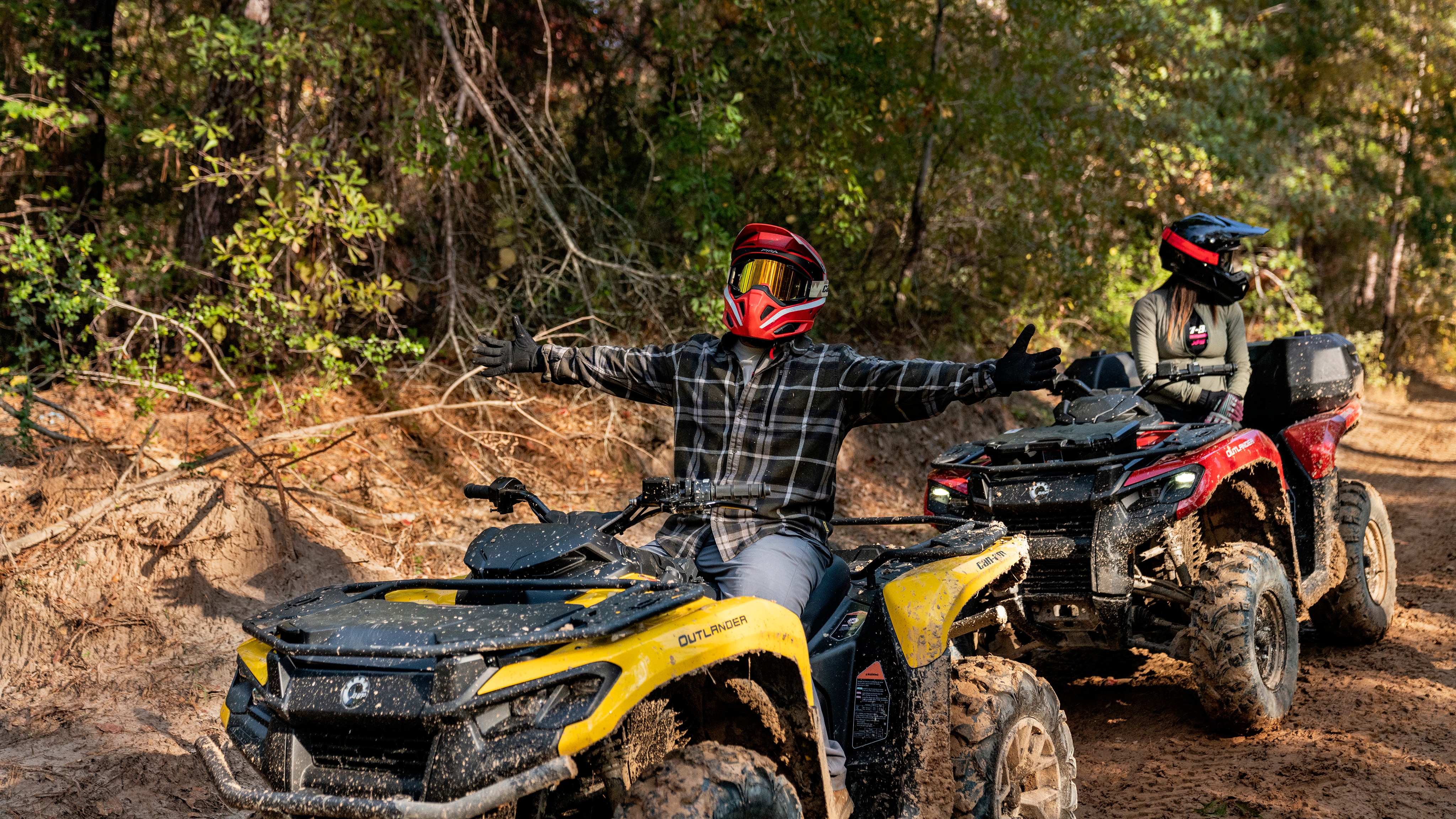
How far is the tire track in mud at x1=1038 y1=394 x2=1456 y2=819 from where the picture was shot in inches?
183

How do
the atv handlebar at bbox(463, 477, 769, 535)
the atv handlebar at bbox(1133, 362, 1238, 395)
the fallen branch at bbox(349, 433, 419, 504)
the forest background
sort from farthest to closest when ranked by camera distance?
1. the fallen branch at bbox(349, 433, 419, 504)
2. the forest background
3. the atv handlebar at bbox(1133, 362, 1238, 395)
4. the atv handlebar at bbox(463, 477, 769, 535)

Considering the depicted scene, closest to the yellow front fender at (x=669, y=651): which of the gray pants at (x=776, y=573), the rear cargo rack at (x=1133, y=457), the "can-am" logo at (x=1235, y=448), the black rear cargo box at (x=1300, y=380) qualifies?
the gray pants at (x=776, y=573)

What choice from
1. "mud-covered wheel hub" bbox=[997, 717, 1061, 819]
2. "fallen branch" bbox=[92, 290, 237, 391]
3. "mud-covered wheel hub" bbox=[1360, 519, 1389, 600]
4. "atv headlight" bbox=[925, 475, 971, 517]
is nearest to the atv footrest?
"mud-covered wheel hub" bbox=[997, 717, 1061, 819]

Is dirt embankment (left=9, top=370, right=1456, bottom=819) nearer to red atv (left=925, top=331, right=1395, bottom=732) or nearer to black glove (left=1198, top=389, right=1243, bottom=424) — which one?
red atv (left=925, top=331, right=1395, bottom=732)

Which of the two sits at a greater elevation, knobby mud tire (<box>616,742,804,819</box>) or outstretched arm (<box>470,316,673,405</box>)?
outstretched arm (<box>470,316,673,405</box>)

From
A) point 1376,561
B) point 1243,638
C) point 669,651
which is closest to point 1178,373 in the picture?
point 1243,638

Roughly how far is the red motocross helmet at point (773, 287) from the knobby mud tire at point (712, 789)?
1.57 meters

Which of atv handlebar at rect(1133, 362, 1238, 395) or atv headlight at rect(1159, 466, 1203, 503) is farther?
atv handlebar at rect(1133, 362, 1238, 395)

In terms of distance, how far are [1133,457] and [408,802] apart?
12.4 ft

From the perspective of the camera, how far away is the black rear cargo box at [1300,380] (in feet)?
21.6

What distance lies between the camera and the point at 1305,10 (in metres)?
22.4

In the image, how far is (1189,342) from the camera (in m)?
6.56

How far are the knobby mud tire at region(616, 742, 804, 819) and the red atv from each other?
189 centimetres

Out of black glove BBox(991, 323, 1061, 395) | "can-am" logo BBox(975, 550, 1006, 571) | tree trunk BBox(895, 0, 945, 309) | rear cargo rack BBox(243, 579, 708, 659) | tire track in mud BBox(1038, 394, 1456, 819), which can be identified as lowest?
tire track in mud BBox(1038, 394, 1456, 819)
